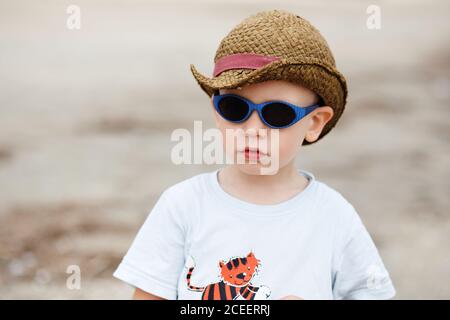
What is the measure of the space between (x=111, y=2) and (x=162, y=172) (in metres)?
5.28

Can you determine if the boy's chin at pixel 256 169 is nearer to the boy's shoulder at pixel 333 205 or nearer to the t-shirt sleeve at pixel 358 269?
the boy's shoulder at pixel 333 205

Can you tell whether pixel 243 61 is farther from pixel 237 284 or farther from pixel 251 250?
pixel 237 284

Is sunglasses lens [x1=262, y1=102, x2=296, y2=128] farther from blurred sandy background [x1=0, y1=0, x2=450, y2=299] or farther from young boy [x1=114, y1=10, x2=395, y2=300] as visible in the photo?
blurred sandy background [x1=0, y1=0, x2=450, y2=299]

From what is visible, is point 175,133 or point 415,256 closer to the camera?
point 415,256


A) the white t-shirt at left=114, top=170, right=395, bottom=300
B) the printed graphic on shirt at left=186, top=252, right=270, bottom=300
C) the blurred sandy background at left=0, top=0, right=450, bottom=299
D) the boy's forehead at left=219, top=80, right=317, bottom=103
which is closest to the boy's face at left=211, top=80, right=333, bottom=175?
the boy's forehead at left=219, top=80, right=317, bottom=103

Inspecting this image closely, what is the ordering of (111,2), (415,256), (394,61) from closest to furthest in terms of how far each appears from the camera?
(415,256) → (394,61) → (111,2)

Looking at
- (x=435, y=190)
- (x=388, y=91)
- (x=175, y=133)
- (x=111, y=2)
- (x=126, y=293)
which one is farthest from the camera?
(x=111, y=2)

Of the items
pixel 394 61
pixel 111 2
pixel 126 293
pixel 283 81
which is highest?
pixel 111 2

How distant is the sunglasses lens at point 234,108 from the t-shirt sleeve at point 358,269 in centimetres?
56

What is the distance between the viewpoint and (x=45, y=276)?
405 centimetres

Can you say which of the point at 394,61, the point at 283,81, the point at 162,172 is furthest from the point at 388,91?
the point at 283,81

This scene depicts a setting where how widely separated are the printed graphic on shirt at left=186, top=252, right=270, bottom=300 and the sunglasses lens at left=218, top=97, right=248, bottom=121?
1.53ft

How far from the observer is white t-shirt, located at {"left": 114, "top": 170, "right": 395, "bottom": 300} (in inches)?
89.5
